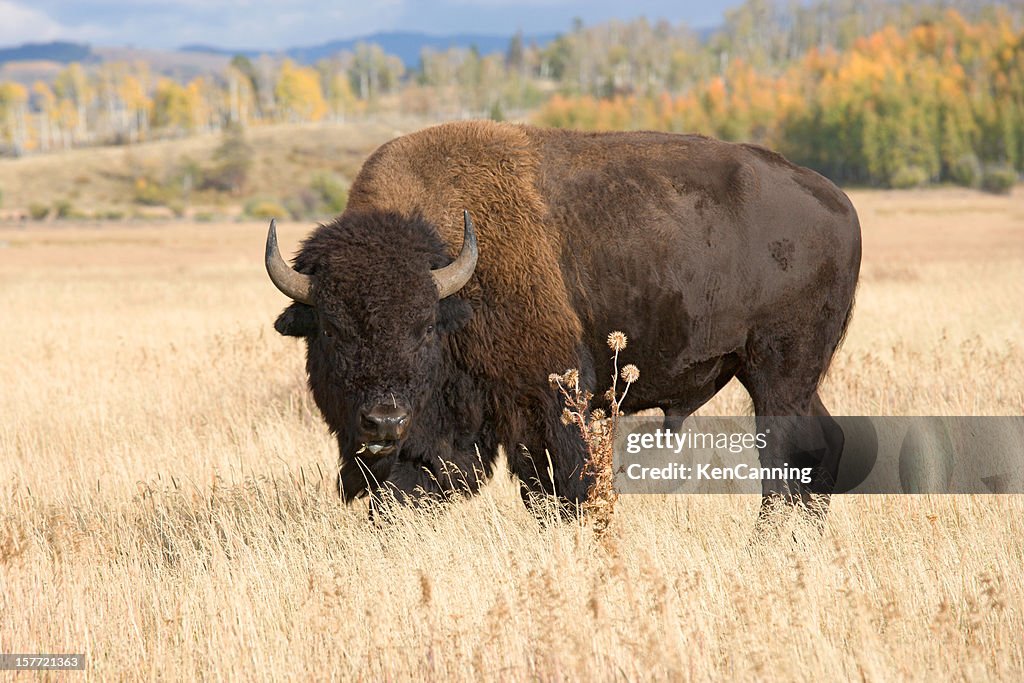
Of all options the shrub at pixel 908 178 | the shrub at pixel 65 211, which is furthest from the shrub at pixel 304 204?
the shrub at pixel 908 178

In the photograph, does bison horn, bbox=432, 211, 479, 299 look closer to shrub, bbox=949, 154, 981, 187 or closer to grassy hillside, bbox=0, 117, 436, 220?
grassy hillside, bbox=0, 117, 436, 220

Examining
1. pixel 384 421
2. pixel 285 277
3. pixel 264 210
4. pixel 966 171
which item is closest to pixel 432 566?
pixel 384 421

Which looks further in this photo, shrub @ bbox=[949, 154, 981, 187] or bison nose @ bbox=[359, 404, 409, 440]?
shrub @ bbox=[949, 154, 981, 187]

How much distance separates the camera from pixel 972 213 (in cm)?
5691

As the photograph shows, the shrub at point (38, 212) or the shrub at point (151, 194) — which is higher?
the shrub at point (38, 212)

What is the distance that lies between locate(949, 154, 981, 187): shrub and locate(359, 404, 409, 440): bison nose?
9895 centimetres

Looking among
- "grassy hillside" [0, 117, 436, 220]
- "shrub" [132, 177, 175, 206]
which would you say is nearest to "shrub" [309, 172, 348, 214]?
"grassy hillside" [0, 117, 436, 220]

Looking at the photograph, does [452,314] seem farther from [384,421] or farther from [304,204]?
[304,204]

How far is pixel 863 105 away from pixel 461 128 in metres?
114

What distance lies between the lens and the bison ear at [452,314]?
5805mm

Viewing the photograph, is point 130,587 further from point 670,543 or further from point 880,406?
point 880,406

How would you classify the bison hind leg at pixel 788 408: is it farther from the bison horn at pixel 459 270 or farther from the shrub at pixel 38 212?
the shrub at pixel 38 212

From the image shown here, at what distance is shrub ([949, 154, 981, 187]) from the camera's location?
3738 inches

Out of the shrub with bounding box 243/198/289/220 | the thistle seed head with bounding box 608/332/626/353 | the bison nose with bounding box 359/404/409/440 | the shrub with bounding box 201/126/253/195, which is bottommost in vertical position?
the shrub with bounding box 201/126/253/195
